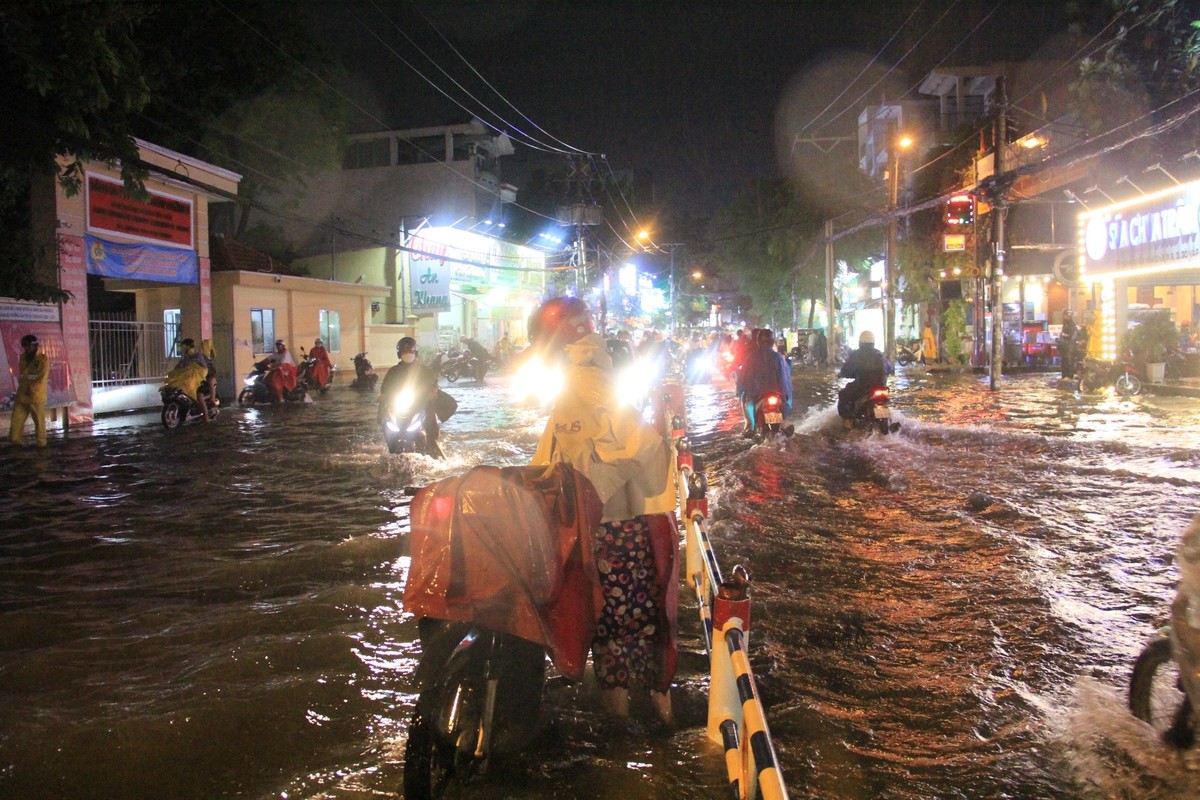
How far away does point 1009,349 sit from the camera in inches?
1235

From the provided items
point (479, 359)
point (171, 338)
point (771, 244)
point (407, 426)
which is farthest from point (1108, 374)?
point (771, 244)

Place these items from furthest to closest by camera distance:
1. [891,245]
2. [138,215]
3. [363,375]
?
[891,245] → [363,375] → [138,215]

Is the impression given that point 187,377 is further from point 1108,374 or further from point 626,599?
point 1108,374

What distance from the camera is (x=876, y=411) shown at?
12.1 metres

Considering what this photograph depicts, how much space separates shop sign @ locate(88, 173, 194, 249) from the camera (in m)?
17.0

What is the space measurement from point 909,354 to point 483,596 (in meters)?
34.6

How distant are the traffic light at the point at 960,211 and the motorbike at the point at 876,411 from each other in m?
12.1

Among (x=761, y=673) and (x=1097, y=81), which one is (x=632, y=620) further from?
(x=1097, y=81)

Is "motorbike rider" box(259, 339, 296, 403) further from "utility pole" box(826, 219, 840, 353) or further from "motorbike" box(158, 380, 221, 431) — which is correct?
"utility pole" box(826, 219, 840, 353)

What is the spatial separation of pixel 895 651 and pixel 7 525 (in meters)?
7.94

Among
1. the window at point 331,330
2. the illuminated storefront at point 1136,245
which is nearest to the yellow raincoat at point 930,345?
the illuminated storefront at point 1136,245

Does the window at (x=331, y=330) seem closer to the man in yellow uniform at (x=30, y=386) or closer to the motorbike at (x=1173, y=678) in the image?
the man in yellow uniform at (x=30, y=386)

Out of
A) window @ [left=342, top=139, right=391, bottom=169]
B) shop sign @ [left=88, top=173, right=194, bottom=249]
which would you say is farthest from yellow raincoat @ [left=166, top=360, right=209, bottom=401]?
window @ [left=342, top=139, right=391, bottom=169]

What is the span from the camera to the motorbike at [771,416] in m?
11.9
